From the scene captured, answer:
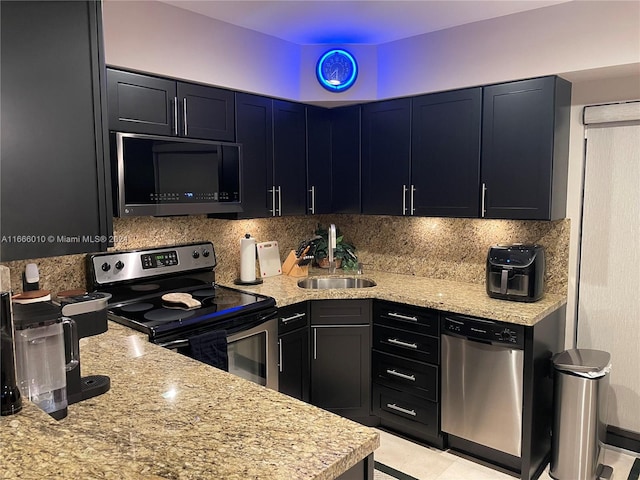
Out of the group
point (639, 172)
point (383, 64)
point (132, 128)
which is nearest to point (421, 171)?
point (383, 64)

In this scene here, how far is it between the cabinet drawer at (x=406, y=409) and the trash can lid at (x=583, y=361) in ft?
2.48

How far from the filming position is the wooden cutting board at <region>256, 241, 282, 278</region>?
359 cm

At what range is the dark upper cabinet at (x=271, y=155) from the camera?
3154 millimetres

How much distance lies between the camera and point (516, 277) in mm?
2811

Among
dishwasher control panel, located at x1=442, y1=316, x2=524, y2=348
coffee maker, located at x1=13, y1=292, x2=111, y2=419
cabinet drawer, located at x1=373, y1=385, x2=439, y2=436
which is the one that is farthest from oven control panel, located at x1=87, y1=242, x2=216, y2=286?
dishwasher control panel, located at x1=442, y1=316, x2=524, y2=348

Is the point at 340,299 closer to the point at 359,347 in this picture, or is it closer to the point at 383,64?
the point at 359,347

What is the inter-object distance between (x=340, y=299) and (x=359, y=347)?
35 cm

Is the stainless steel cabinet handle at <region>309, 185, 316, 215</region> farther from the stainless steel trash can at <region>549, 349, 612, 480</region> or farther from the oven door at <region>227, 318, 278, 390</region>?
the stainless steel trash can at <region>549, 349, 612, 480</region>

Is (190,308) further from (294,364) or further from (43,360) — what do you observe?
(43,360)

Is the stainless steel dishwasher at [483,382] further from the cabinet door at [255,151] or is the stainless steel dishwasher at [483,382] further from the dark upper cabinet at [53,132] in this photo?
the dark upper cabinet at [53,132]

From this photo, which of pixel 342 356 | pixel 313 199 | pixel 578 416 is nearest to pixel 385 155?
pixel 313 199

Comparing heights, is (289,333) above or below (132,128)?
below

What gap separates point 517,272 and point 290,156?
1649 millimetres

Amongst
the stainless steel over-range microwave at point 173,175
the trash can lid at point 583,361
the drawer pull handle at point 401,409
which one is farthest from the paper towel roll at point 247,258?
the trash can lid at point 583,361
